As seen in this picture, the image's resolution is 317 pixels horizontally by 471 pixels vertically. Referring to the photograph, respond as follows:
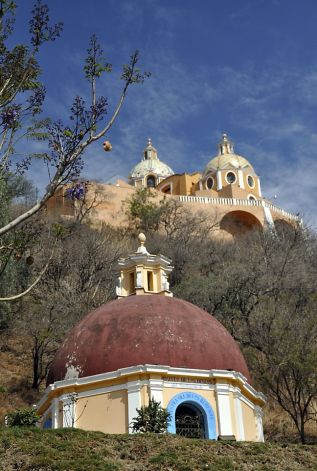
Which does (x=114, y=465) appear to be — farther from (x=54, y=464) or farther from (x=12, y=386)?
(x=12, y=386)

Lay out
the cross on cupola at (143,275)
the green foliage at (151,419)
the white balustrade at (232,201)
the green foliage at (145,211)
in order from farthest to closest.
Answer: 1. the white balustrade at (232,201)
2. the green foliage at (145,211)
3. the cross on cupola at (143,275)
4. the green foliage at (151,419)

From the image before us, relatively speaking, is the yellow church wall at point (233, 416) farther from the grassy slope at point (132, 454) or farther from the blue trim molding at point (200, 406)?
the grassy slope at point (132, 454)

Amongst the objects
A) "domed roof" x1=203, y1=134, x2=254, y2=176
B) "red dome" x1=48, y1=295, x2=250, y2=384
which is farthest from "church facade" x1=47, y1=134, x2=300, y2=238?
"red dome" x1=48, y1=295, x2=250, y2=384

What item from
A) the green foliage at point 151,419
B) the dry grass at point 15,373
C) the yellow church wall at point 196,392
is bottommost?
the green foliage at point 151,419

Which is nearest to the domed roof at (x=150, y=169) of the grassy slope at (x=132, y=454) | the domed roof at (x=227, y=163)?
the domed roof at (x=227, y=163)

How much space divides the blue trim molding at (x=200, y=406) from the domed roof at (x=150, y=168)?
5007 centimetres

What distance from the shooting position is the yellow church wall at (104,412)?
1554cm

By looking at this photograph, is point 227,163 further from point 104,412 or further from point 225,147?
point 104,412

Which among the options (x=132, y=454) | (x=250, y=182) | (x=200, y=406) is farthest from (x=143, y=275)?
(x=250, y=182)

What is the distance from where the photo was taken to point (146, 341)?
16469 mm

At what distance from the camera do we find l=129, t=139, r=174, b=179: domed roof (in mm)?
65500

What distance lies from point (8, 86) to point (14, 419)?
722 centimetres

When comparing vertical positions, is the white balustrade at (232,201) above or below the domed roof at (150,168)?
below

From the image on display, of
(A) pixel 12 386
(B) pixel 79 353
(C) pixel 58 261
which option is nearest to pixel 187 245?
(C) pixel 58 261
